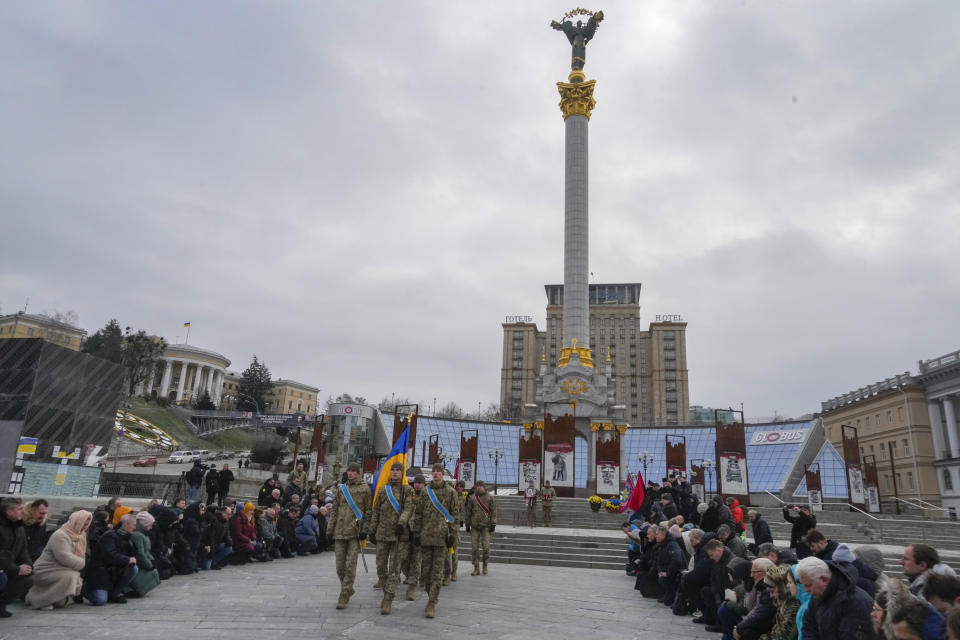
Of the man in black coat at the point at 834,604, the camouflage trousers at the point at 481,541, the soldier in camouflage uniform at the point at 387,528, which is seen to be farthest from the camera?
the camouflage trousers at the point at 481,541

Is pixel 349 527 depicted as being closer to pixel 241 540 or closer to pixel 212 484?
pixel 241 540

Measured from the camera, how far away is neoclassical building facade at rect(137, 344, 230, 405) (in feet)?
288

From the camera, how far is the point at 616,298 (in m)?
112

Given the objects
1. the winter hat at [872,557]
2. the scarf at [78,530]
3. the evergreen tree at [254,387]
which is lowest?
the scarf at [78,530]

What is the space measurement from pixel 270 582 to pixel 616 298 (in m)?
106

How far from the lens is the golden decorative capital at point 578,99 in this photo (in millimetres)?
40156

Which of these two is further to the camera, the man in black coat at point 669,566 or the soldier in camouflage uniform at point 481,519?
the soldier in camouflage uniform at point 481,519

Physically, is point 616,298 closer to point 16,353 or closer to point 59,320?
point 59,320

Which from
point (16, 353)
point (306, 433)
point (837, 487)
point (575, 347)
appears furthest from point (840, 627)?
point (306, 433)

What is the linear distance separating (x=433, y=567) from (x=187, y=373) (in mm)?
94699

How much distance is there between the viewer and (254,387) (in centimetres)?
8325

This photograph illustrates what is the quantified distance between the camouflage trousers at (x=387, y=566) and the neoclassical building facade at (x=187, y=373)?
282 ft

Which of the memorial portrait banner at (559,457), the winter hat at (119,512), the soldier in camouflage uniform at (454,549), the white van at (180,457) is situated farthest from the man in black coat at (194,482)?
the white van at (180,457)

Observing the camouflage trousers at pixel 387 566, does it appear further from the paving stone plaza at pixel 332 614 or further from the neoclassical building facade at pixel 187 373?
the neoclassical building facade at pixel 187 373
